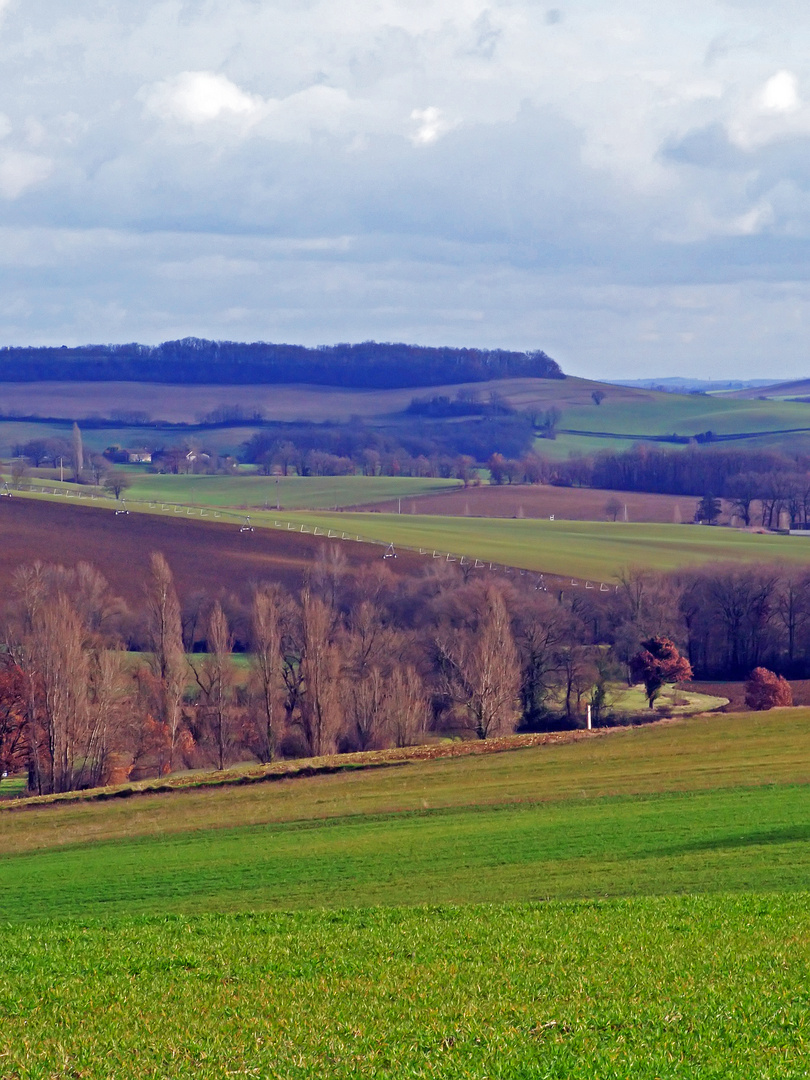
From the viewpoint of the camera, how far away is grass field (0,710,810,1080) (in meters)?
9.01

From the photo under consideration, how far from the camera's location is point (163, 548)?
285 feet

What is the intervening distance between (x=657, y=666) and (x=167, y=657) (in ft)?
79.9

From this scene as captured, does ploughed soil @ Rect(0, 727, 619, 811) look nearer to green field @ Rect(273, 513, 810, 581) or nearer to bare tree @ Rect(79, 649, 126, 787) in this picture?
bare tree @ Rect(79, 649, 126, 787)

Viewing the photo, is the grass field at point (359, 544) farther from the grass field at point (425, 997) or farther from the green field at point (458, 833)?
the grass field at point (425, 997)

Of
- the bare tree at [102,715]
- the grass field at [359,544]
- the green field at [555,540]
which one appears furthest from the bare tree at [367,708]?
the green field at [555,540]

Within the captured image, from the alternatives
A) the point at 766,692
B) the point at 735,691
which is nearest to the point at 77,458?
the point at 735,691

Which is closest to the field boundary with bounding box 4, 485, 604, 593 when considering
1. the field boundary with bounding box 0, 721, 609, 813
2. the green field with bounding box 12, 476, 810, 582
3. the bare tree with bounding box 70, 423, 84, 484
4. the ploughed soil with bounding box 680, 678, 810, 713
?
the green field with bounding box 12, 476, 810, 582

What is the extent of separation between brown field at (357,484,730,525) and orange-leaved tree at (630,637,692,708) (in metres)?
66.8

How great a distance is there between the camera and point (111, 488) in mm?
135750

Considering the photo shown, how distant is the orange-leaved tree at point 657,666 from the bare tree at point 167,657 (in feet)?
75.3

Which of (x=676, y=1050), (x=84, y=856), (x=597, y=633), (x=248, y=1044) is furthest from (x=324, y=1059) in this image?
(x=597, y=633)

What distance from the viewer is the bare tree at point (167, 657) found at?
56344mm

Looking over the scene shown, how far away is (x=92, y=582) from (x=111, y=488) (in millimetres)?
61292

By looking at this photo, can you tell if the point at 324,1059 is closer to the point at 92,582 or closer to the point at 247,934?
the point at 247,934
